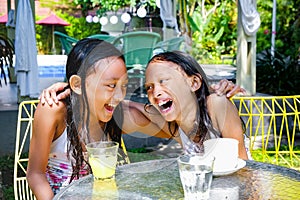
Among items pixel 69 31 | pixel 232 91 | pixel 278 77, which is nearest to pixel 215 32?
pixel 69 31

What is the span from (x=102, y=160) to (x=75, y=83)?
0.35 meters

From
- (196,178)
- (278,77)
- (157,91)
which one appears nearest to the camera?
Answer: (196,178)

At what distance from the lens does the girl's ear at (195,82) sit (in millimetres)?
1616

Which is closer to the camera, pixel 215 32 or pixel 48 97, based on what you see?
pixel 48 97

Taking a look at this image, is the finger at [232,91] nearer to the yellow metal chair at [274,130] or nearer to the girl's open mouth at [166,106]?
the girl's open mouth at [166,106]

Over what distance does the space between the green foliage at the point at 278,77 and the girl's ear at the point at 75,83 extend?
4.50 meters

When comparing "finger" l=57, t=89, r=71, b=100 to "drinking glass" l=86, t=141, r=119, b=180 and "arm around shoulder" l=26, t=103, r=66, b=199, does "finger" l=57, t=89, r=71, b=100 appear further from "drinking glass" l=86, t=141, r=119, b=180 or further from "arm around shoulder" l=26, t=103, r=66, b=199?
"drinking glass" l=86, t=141, r=119, b=180

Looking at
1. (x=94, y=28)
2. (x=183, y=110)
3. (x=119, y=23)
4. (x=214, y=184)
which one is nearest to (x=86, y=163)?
(x=183, y=110)

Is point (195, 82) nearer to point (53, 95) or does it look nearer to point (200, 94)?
point (200, 94)

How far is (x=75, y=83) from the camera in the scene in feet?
5.20

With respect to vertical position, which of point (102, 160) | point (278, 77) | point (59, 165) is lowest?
point (278, 77)

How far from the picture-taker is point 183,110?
5.24 ft

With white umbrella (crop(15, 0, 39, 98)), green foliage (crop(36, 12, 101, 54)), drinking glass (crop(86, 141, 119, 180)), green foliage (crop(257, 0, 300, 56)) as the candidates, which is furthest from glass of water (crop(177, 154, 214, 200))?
green foliage (crop(36, 12, 101, 54))

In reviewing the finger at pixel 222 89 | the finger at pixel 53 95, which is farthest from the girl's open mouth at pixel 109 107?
the finger at pixel 222 89
